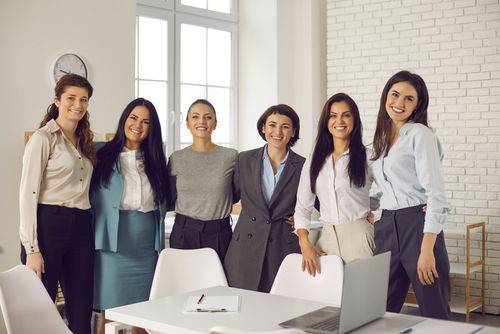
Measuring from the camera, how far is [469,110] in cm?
461

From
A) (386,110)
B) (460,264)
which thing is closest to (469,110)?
(460,264)

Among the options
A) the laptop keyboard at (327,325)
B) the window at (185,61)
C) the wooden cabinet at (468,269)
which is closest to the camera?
the laptop keyboard at (327,325)

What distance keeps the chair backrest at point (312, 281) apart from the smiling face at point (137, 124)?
1102mm

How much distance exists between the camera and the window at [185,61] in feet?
17.2

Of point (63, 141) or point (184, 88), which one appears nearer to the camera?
point (63, 141)

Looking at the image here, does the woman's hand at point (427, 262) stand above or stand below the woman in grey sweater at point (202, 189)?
below

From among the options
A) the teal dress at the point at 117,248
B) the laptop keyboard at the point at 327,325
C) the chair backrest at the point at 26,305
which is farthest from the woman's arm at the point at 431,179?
the chair backrest at the point at 26,305

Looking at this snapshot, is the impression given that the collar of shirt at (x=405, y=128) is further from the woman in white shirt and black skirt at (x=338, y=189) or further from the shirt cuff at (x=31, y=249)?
the shirt cuff at (x=31, y=249)

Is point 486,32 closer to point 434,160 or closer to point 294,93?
point 294,93

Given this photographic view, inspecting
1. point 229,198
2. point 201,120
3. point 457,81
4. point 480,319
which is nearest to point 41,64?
point 201,120

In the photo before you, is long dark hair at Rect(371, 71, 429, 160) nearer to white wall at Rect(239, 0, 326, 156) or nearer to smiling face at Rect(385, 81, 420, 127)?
smiling face at Rect(385, 81, 420, 127)

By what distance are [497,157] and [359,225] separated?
2635 mm

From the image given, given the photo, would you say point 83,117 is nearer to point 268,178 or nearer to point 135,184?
point 135,184

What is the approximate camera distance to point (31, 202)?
2498 millimetres
